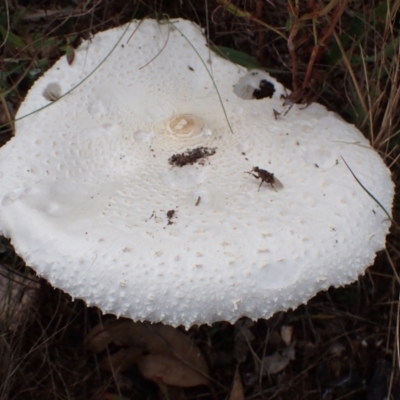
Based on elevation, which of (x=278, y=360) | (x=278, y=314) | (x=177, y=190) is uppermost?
(x=177, y=190)

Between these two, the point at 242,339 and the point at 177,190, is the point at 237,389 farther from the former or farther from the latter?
the point at 177,190

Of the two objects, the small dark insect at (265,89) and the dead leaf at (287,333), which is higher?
the small dark insect at (265,89)

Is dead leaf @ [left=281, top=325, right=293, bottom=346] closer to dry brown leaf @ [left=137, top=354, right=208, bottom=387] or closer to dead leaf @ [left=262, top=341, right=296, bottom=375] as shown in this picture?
dead leaf @ [left=262, top=341, right=296, bottom=375]

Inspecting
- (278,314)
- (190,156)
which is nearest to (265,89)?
(190,156)

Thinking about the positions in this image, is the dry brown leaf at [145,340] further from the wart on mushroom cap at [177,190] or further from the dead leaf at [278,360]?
the wart on mushroom cap at [177,190]

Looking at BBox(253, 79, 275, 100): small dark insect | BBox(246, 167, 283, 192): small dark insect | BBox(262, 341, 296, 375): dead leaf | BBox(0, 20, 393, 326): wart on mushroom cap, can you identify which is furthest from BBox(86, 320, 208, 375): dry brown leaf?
BBox(253, 79, 275, 100): small dark insect

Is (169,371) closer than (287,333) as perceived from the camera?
Yes

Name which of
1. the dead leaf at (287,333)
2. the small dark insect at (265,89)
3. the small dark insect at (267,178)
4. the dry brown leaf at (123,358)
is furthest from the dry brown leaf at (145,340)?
the small dark insect at (265,89)
